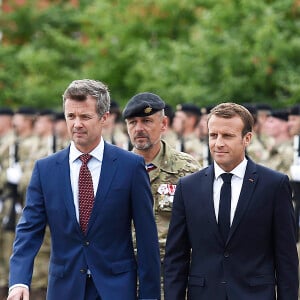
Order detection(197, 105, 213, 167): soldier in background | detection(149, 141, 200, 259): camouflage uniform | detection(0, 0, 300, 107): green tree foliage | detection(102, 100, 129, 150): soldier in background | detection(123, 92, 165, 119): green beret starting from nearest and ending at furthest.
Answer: detection(123, 92, 165, 119): green beret
detection(149, 141, 200, 259): camouflage uniform
detection(197, 105, 213, 167): soldier in background
detection(102, 100, 129, 150): soldier in background
detection(0, 0, 300, 107): green tree foliage

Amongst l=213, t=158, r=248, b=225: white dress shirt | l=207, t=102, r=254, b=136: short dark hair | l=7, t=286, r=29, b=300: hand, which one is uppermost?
l=207, t=102, r=254, b=136: short dark hair

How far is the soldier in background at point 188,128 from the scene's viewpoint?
1462cm

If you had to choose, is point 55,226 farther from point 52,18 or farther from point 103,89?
point 52,18

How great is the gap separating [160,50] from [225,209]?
1959 cm

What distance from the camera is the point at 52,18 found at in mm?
32031

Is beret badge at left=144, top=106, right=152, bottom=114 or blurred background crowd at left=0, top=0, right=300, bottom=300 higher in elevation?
blurred background crowd at left=0, top=0, right=300, bottom=300

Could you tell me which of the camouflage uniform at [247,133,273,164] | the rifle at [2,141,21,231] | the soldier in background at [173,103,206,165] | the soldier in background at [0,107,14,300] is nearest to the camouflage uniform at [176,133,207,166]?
the soldier in background at [173,103,206,165]

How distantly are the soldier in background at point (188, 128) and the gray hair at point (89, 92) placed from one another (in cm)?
774

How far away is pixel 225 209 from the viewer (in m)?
6.49

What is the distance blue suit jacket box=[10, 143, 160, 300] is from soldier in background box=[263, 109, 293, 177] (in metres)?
6.91

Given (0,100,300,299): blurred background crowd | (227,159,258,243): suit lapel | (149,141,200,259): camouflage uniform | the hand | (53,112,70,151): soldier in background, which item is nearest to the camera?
the hand

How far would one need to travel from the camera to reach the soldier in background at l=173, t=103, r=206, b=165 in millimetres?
14617

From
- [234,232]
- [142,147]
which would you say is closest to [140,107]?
[142,147]

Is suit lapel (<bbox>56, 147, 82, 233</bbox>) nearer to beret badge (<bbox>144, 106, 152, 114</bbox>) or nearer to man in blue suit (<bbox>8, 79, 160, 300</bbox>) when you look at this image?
man in blue suit (<bbox>8, 79, 160, 300</bbox>)
